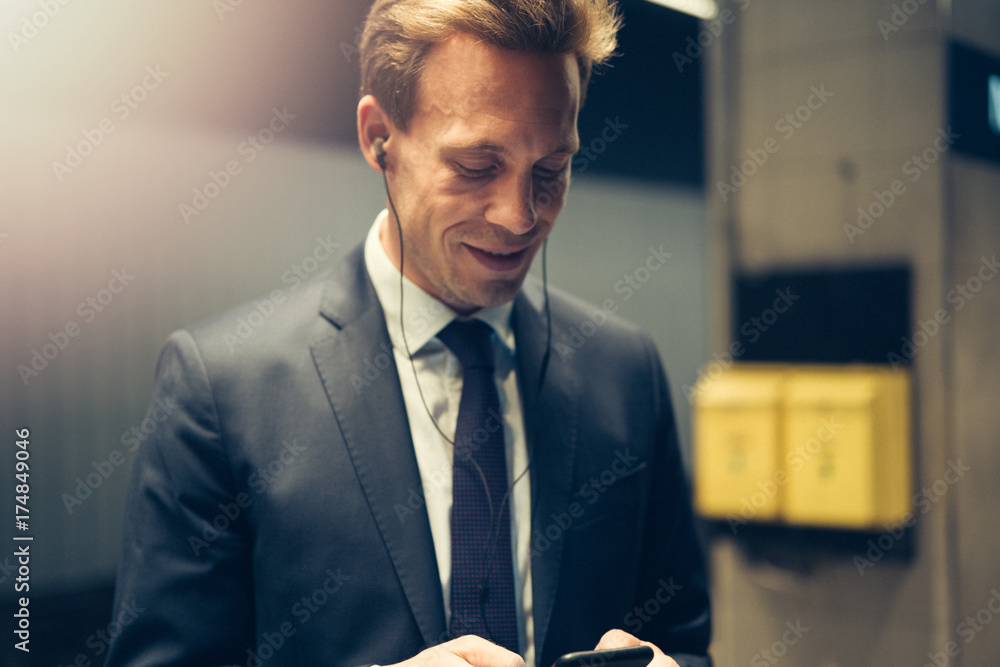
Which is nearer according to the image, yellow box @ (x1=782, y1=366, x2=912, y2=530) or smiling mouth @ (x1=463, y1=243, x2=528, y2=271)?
smiling mouth @ (x1=463, y1=243, x2=528, y2=271)

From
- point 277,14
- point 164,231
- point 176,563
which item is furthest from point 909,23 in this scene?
point 176,563

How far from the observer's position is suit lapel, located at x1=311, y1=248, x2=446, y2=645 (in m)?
1.39

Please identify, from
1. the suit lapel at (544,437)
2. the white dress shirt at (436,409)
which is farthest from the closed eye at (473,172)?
the suit lapel at (544,437)

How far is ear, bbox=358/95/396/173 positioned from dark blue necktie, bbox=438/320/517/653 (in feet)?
1.11

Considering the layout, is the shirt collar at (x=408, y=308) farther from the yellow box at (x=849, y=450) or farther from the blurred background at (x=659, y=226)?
the yellow box at (x=849, y=450)

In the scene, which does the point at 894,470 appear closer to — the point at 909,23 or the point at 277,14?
the point at 909,23

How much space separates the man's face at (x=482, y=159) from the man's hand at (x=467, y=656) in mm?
544

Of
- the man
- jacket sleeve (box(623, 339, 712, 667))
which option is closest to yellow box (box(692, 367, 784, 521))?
jacket sleeve (box(623, 339, 712, 667))

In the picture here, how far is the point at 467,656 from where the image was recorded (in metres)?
1.25

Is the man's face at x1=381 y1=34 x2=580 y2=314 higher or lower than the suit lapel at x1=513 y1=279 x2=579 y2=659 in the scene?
higher

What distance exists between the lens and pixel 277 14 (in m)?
1.89

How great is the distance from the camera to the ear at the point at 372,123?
148 centimetres

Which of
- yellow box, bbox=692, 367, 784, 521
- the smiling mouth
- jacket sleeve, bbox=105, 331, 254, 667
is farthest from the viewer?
yellow box, bbox=692, 367, 784, 521

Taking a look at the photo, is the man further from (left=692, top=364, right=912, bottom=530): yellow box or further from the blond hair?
(left=692, top=364, right=912, bottom=530): yellow box
